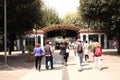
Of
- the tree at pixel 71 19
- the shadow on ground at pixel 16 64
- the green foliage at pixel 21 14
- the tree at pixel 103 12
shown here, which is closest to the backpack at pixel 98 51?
the shadow on ground at pixel 16 64

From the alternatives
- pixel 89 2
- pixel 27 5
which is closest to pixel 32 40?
pixel 89 2

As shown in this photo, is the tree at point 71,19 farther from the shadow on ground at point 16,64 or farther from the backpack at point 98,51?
the backpack at point 98,51

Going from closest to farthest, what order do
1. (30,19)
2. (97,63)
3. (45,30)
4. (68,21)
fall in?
(97,63) → (30,19) → (45,30) → (68,21)

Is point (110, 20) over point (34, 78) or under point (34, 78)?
over

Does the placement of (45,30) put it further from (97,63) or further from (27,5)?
(97,63)

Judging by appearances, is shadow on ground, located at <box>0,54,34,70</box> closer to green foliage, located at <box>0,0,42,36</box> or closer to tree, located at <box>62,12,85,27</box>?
green foliage, located at <box>0,0,42,36</box>

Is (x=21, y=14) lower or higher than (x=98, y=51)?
higher

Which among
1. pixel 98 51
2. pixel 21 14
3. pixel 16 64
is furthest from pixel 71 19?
pixel 98 51

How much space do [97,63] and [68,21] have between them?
3172 inches

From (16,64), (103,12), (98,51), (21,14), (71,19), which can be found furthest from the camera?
(71,19)

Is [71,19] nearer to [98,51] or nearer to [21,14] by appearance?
[21,14]

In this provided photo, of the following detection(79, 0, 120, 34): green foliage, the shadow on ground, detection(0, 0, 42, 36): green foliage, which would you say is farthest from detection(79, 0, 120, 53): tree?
the shadow on ground

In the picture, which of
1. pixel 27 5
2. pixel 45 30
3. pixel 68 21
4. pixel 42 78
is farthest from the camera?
pixel 68 21

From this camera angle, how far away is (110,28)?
36938mm
